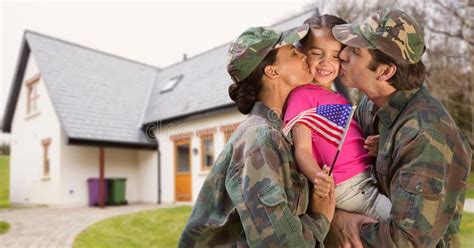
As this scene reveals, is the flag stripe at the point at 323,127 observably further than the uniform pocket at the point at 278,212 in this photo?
Yes

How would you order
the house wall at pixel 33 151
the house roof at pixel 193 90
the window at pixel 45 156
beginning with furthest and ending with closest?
the window at pixel 45 156 → the house wall at pixel 33 151 → the house roof at pixel 193 90

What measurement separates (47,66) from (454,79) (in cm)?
1329

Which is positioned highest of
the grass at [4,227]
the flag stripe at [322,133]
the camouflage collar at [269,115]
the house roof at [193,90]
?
the house roof at [193,90]

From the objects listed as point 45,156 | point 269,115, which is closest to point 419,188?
point 269,115

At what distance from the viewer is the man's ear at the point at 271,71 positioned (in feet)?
4.76

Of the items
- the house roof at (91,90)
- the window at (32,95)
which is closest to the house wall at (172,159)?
the house roof at (91,90)

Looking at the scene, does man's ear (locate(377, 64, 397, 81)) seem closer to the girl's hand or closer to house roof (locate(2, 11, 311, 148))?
the girl's hand

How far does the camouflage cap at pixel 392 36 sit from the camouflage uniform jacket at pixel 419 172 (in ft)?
0.47

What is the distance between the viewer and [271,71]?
1.46 meters

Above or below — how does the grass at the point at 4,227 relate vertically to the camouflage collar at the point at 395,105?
below

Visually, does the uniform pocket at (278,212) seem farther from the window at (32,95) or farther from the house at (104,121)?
the window at (32,95)

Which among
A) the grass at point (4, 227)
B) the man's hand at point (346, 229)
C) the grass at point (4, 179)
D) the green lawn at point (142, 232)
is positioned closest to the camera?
the man's hand at point (346, 229)

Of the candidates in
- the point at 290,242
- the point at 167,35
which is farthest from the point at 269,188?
the point at 167,35

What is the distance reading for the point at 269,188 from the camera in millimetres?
1216
